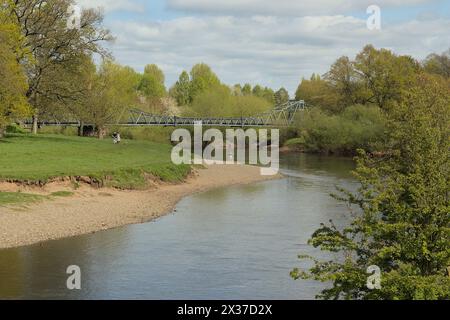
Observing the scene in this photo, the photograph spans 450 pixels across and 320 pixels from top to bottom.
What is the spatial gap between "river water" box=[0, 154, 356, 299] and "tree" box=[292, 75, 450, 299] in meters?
2.11

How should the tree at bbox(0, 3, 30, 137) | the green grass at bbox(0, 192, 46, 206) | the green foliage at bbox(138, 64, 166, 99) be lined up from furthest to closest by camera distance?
the green foliage at bbox(138, 64, 166, 99)
the tree at bbox(0, 3, 30, 137)
the green grass at bbox(0, 192, 46, 206)

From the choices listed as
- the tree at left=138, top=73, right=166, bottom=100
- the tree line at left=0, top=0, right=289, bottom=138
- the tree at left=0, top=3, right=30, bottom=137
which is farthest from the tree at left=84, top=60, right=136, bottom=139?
the tree at left=138, top=73, right=166, bottom=100

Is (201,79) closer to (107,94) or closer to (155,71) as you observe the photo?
(155,71)

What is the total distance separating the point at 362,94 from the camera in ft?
346

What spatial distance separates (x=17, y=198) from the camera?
→ 1358 inches

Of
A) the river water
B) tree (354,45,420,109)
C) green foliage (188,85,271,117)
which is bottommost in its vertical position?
the river water

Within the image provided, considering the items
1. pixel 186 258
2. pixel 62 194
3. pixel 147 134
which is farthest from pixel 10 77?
pixel 147 134

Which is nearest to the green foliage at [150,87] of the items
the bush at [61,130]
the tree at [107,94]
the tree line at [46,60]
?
the bush at [61,130]

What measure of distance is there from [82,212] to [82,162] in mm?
13363

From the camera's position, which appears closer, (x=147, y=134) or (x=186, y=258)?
(x=186, y=258)

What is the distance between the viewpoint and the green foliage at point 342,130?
94375 mm

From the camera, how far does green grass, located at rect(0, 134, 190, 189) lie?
136ft

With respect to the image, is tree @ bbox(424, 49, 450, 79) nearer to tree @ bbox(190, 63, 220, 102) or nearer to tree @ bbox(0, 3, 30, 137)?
tree @ bbox(190, 63, 220, 102)

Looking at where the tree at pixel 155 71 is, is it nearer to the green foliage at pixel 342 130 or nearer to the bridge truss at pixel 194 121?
the bridge truss at pixel 194 121
